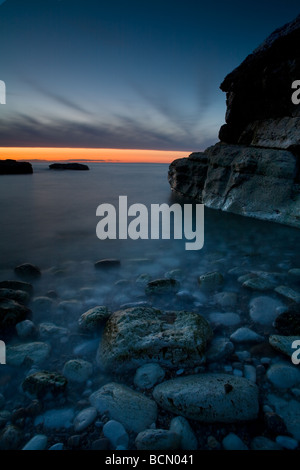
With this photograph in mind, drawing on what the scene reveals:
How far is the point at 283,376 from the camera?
204 centimetres

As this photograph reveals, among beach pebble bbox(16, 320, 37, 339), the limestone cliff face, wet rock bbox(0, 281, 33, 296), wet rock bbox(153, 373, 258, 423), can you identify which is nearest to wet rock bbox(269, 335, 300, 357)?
wet rock bbox(153, 373, 258, 423)

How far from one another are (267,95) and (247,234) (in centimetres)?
658

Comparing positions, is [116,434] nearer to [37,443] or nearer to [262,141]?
[37,443]

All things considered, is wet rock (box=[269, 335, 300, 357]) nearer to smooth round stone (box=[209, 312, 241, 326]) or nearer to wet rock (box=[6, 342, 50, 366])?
smooth round stone (box=[209, 312, 241, 326])

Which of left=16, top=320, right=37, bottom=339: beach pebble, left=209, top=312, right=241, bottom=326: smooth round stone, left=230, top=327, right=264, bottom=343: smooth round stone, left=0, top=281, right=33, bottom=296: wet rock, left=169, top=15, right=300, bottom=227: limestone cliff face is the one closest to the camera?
left=230, top=327, right=264, bottom=343: smooth round stone

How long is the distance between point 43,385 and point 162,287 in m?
2.01

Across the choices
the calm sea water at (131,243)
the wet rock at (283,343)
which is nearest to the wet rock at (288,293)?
the wet rock at (283,343)

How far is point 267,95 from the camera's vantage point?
9617 mm

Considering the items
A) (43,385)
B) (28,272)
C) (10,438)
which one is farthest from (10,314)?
(28,272)

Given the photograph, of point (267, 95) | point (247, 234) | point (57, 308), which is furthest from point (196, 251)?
point (267, 95)

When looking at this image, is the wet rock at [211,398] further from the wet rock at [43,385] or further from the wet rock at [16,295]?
the wet rock at [16,295]

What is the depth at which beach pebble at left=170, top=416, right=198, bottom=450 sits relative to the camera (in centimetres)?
159

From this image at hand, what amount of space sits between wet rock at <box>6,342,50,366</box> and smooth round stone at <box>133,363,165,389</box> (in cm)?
96
